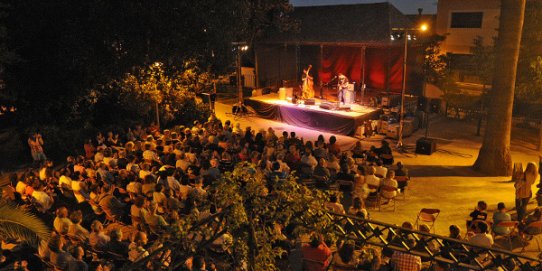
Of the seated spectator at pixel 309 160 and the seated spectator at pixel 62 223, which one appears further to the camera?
the seated spectator at pixel 309 160

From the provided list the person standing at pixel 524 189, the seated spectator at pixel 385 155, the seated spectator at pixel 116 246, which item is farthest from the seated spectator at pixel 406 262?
the seated spectator at pixel 385 155

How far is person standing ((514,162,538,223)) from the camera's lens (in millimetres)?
10268

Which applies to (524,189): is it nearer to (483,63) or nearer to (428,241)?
(428,241)

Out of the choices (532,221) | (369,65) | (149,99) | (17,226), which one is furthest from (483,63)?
(17,226)

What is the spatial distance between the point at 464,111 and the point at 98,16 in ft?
54.9

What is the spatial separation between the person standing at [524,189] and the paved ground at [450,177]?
1025 mm

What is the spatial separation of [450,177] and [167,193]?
883 centimetres

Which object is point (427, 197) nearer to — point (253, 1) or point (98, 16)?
point (98, 16)

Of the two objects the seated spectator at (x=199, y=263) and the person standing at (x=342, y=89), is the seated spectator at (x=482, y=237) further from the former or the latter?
the person standing at (x=342, y=89)

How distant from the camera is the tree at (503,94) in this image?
13250mm

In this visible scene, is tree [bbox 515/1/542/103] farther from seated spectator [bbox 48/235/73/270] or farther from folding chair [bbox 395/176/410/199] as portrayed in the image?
seated spectator [bbox 48/235/73/270]

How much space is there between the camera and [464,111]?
71.0ft

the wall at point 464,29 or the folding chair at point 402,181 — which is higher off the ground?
the wall at point 464,29

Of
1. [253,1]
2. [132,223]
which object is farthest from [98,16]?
[253,1]
